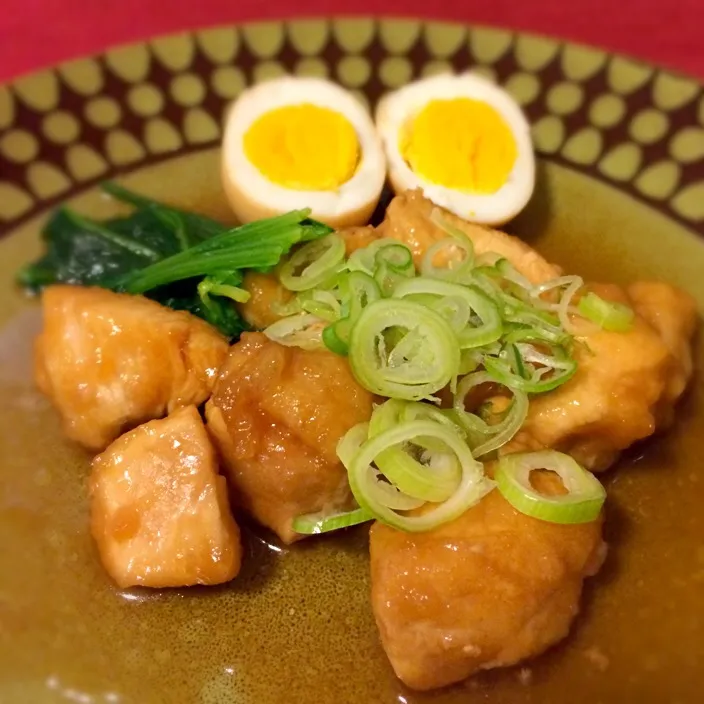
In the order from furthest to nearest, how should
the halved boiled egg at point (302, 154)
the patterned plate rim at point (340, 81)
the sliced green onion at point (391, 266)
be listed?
the patterned plate rim at point (340, 81), the halved boiled egg at point (302, 154), the sliced green onion at point (391, 266)

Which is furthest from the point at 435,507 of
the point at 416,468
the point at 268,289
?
the point at 268,289

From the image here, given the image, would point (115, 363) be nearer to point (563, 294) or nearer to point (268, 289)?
point (268, 289)

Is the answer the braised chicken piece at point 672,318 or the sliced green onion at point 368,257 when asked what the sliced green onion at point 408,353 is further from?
the braised chicken piece at point 672,318

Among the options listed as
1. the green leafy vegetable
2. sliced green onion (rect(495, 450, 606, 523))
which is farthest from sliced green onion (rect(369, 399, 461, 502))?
the green leafy vegetable

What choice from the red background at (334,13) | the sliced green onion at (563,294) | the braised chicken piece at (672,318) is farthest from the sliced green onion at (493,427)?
the red background at (334,13)

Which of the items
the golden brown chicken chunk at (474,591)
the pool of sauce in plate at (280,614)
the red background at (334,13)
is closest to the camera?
the golden brown chicken chunk at (474,591)
